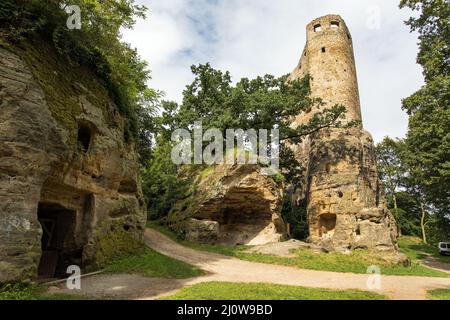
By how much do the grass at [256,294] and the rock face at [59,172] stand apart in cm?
424

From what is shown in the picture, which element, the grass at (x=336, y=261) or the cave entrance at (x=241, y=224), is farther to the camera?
the cave entrance at (x=241, y=224)

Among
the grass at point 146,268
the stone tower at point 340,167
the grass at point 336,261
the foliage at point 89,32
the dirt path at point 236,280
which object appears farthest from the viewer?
the stone tower at point 340,167

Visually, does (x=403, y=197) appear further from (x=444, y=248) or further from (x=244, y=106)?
(x=244, y=106)

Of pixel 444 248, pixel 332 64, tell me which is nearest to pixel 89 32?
pixel 332 64

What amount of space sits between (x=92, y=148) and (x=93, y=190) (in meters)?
1.61

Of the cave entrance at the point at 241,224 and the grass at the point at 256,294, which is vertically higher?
the cave entrance at the point at 241,224

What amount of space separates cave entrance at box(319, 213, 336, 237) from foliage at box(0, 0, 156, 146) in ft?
57.4

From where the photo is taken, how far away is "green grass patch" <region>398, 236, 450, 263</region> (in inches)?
970

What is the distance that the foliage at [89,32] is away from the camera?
944 centimetres

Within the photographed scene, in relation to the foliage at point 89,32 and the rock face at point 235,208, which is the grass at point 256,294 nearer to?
the foliage at point 89,32

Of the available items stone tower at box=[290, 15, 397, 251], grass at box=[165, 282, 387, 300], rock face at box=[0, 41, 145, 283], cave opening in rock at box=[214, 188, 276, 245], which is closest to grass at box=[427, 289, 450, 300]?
grass at box=[165, 282, 387, 300]

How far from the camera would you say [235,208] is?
22.7 metres

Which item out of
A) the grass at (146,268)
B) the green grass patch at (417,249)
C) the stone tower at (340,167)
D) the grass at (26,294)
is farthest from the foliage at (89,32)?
the green grass patch at (417,249)

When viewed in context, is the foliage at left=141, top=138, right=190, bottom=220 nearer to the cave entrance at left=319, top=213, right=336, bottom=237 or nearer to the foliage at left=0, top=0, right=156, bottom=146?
the foliage at left=0, top=0, right=156, bottom=146
